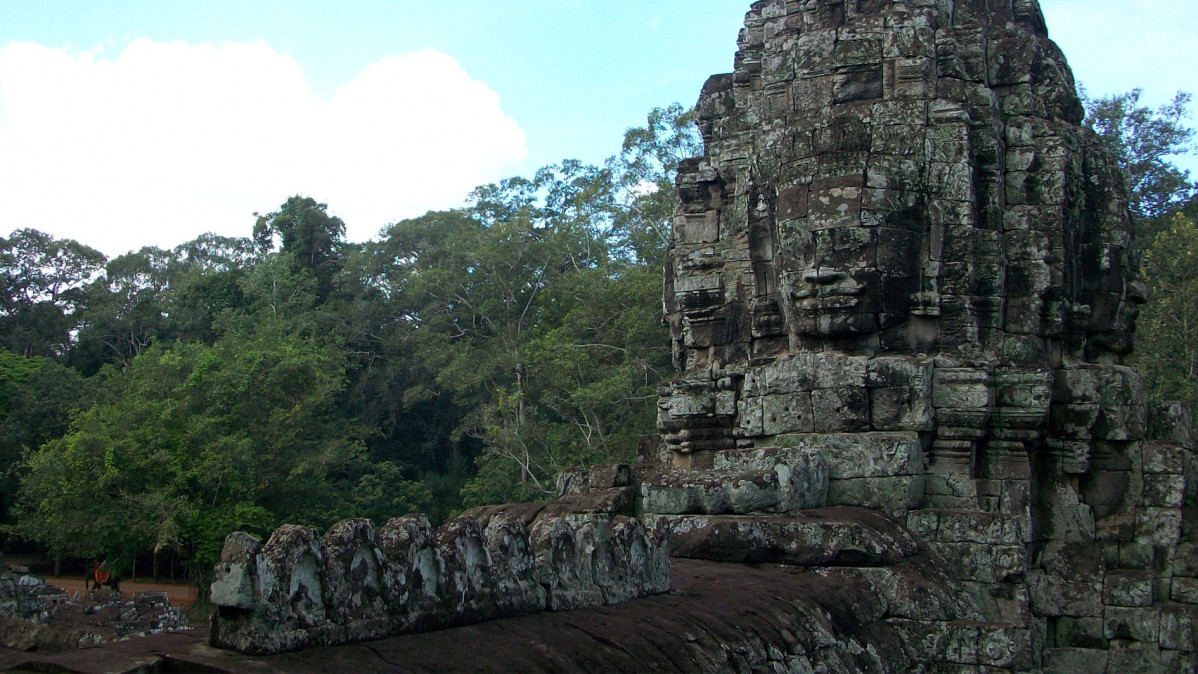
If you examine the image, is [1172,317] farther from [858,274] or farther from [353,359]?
[353,359]

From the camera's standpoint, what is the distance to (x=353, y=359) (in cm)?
3900

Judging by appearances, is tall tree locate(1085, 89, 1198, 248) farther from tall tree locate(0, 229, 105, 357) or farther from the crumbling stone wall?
tall tree locate(0, 229, 105, 357)

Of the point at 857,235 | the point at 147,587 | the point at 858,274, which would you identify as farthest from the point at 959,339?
the point at 147,587

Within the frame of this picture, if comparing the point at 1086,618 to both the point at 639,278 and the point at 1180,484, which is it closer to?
the point at 1180,484

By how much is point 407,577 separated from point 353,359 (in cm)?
3501

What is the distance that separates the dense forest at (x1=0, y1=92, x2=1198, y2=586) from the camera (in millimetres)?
25562

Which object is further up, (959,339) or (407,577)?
(959,339)

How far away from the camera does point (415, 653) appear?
177 inches

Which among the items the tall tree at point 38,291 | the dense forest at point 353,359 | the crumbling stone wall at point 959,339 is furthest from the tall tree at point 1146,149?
the tall tree at point 38,291

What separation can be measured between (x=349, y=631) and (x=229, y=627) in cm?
48

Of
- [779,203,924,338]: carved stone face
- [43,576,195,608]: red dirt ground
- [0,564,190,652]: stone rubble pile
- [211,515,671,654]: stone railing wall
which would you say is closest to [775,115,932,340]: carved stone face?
[779,203,924,338]: carved stone face

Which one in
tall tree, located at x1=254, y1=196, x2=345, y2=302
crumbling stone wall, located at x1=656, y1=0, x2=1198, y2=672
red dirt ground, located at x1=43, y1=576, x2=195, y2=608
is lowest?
red dirt ground, located at x1=43, y1=576, x2=195, y2=608

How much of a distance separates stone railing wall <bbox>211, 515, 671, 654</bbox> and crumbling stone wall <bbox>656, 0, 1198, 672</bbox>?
2.65 m

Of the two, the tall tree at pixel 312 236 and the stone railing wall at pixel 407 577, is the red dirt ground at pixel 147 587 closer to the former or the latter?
the tall tree at pixel 312 236
